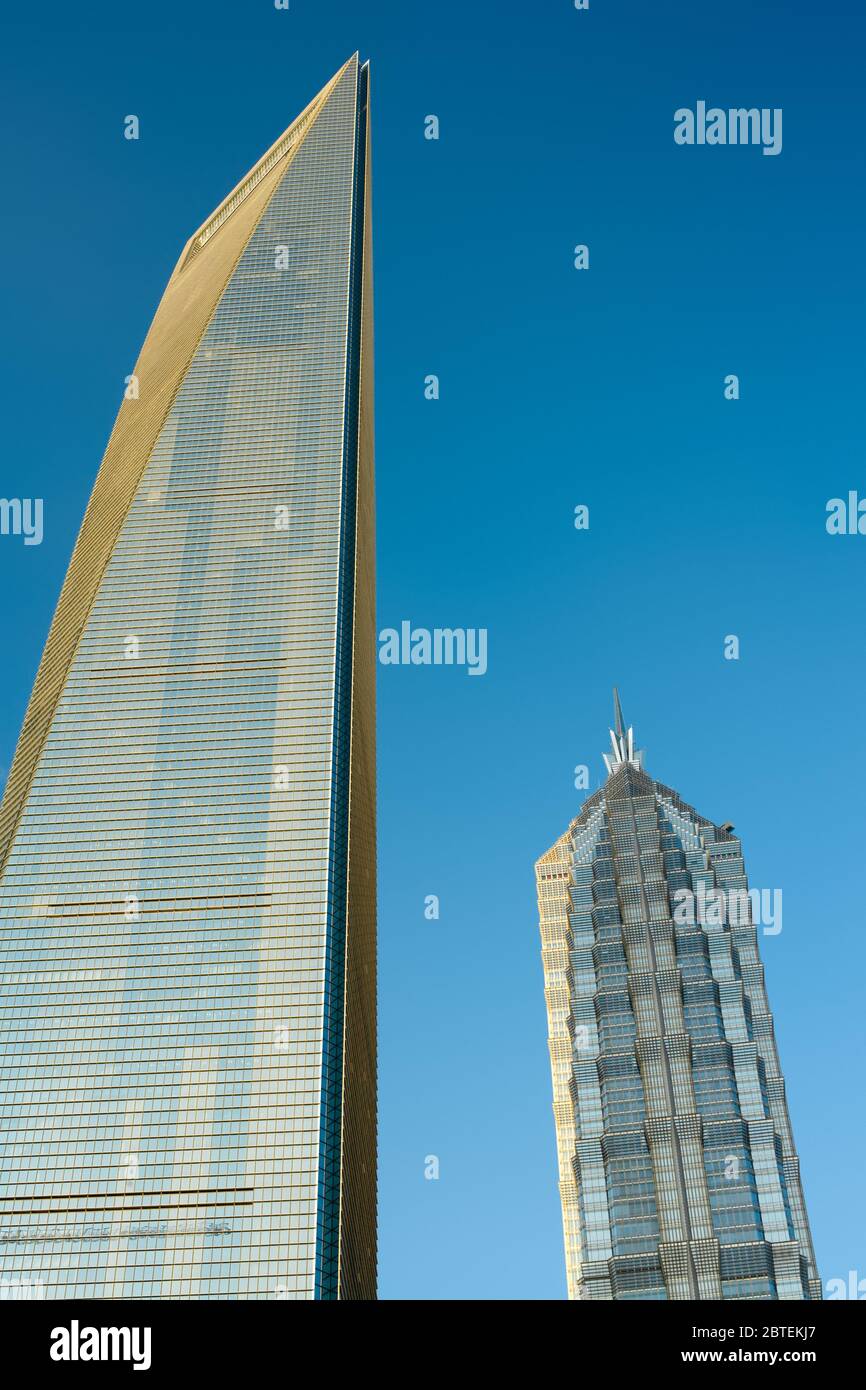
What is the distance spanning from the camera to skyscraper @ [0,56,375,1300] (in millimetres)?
126688

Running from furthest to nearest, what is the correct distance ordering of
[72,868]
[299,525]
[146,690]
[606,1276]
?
[606,1276] → [299,525] → [146,690] → [72,868]

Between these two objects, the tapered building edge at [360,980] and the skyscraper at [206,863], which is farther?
the tapered building edge at [360,980]

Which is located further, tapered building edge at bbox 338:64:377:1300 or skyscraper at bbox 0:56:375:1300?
tapered building edge at bbox 338:64:377:1300

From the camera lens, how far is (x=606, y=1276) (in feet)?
618

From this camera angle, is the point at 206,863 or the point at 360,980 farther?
the point at 360,980

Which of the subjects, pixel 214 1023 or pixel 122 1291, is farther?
pixel 214 1023

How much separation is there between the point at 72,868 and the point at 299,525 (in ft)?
175

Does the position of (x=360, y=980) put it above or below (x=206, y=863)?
below

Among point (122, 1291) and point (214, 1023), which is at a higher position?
point (214, 1023)

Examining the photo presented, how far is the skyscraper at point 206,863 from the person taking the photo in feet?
416

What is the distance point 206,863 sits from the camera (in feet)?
492
